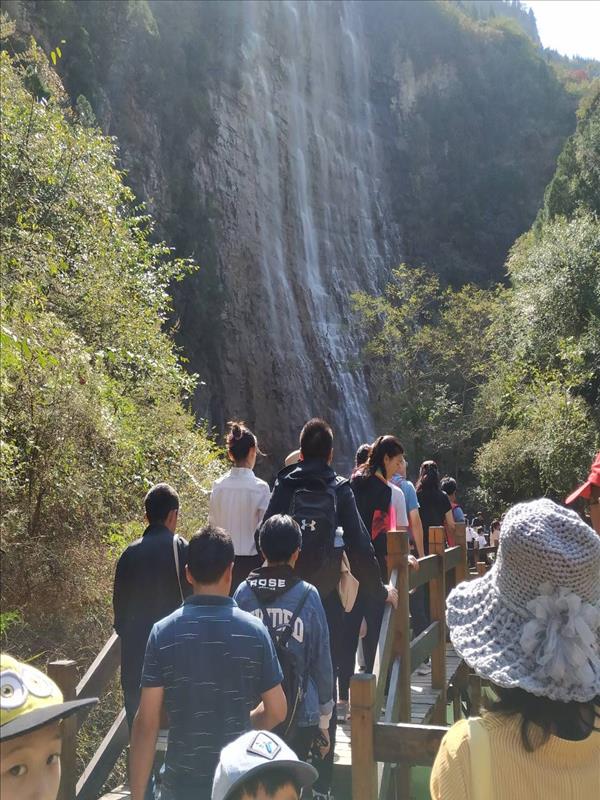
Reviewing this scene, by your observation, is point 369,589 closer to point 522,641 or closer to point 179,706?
point 179,706

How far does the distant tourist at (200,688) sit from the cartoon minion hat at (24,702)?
107 centimetres

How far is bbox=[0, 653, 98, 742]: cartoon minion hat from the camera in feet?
5.08

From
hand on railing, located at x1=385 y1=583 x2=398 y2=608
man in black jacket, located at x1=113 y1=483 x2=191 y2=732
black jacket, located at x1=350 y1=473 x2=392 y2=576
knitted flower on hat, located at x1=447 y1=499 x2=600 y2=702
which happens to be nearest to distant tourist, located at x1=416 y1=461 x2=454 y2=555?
black jacket, located at x1=350 y1=473 x2=392 y2=576

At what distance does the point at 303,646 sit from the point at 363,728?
379 millimetres

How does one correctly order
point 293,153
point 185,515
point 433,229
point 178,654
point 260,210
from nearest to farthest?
point 178,654
point 185,515
point 260,210
point 293,153
point 433,229

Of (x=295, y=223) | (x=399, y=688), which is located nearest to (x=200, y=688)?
(x=399, y=688)

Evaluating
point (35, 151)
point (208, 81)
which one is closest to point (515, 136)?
point (208, 81)

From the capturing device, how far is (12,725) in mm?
1547

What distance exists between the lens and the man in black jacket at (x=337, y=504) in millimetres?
4172

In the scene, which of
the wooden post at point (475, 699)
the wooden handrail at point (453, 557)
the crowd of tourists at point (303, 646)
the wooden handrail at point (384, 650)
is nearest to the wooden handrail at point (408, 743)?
the wooden post at point (475, 699)

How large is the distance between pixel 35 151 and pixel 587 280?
16.8 meters

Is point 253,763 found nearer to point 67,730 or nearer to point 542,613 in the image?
point 542,613

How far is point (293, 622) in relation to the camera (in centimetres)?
328

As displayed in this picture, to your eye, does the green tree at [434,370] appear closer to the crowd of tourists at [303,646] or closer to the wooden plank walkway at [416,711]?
the wooden plank walkway at [416,711]
